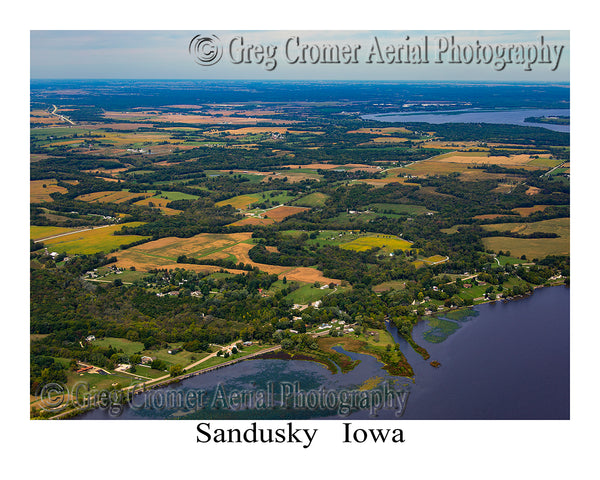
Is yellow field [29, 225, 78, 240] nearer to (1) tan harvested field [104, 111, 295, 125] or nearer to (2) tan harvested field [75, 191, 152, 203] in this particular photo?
(2) tan harvested field [75, 191, 152, 203]

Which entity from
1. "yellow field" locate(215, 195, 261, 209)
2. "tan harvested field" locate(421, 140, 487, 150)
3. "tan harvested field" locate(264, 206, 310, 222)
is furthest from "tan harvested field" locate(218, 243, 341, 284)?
"tan harvested field" locate(421, 140, 487, 150)

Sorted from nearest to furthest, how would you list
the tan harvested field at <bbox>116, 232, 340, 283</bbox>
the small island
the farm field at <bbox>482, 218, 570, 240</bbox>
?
the tan harvested field at <bbox>116, 232, 340, 283</bbox> → the farm field at <bbox>482, 218, 570, 240</bbox> → the small island

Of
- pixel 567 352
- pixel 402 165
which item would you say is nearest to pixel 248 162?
pixel 402 165

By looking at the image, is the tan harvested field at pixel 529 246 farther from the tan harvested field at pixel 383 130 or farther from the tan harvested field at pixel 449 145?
the tan harvested field at pixel 383 130
